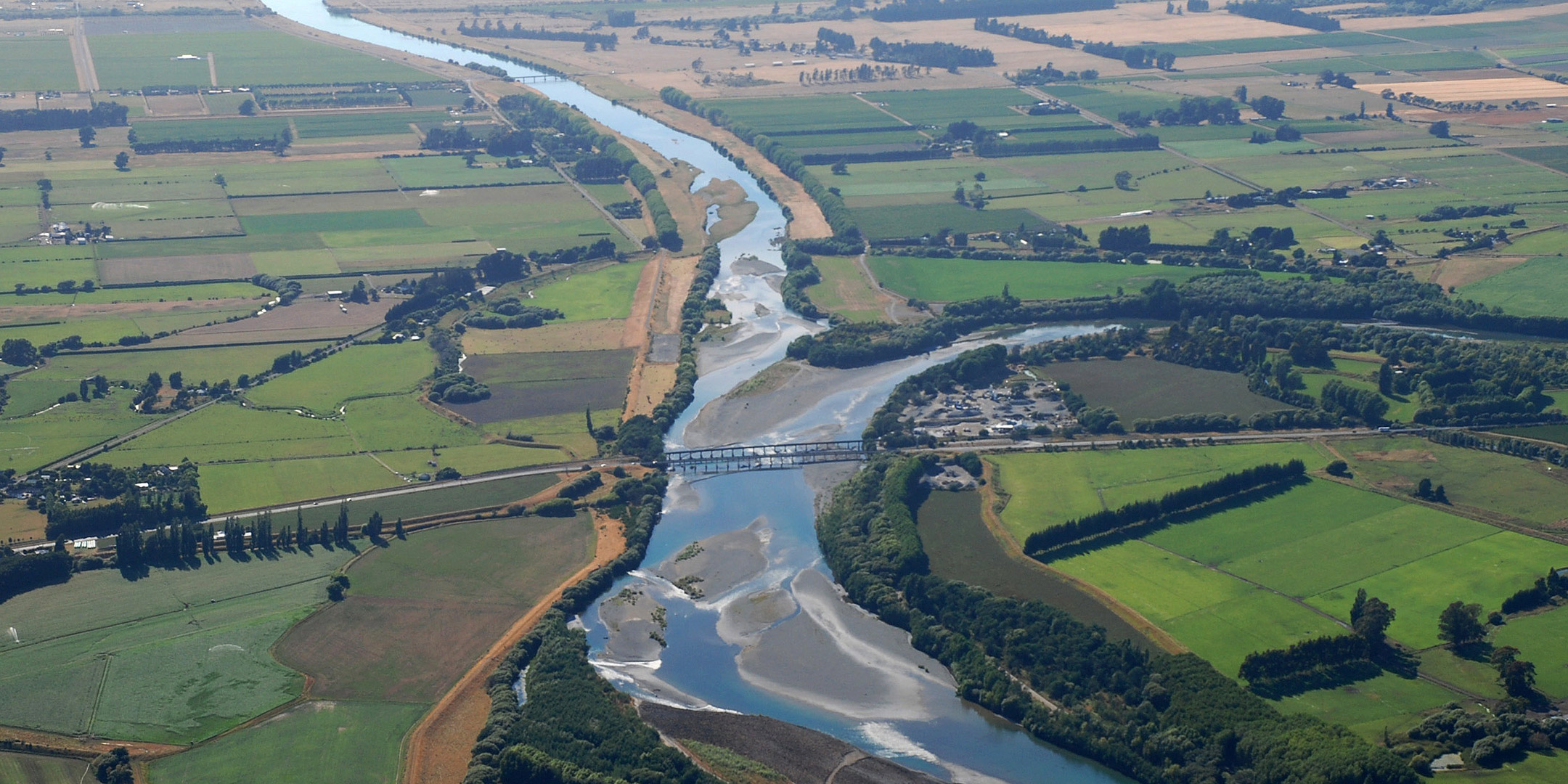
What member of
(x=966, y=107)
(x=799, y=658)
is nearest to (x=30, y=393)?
(x=799, y=658)

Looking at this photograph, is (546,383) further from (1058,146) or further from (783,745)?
(1058,146)

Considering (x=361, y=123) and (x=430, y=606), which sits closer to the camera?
(x=430, y=606)

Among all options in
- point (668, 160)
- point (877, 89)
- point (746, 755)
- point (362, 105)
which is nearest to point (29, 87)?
point (362, 105)

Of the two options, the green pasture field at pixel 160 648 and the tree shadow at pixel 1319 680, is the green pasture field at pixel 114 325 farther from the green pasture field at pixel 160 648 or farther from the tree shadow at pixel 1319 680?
the tree shadow at pixel 1319 680

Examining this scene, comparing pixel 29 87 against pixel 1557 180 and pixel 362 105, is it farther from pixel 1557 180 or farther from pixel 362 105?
pixel 1557 180

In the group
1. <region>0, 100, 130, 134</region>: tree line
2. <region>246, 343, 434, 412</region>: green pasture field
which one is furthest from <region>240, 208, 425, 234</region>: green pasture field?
<region>0, 100, 130, 134</region>: tree line

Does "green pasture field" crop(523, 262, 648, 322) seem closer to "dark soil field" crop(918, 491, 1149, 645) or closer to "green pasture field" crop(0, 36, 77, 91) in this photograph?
"dark soil field" crop(918, 491, 1149, 645)

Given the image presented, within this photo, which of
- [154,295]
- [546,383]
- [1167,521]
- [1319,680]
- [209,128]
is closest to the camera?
[1319,680]

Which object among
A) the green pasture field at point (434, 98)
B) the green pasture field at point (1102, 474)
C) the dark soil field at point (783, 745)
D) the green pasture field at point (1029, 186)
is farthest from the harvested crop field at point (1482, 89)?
the dark soil field at point (783, 745)
